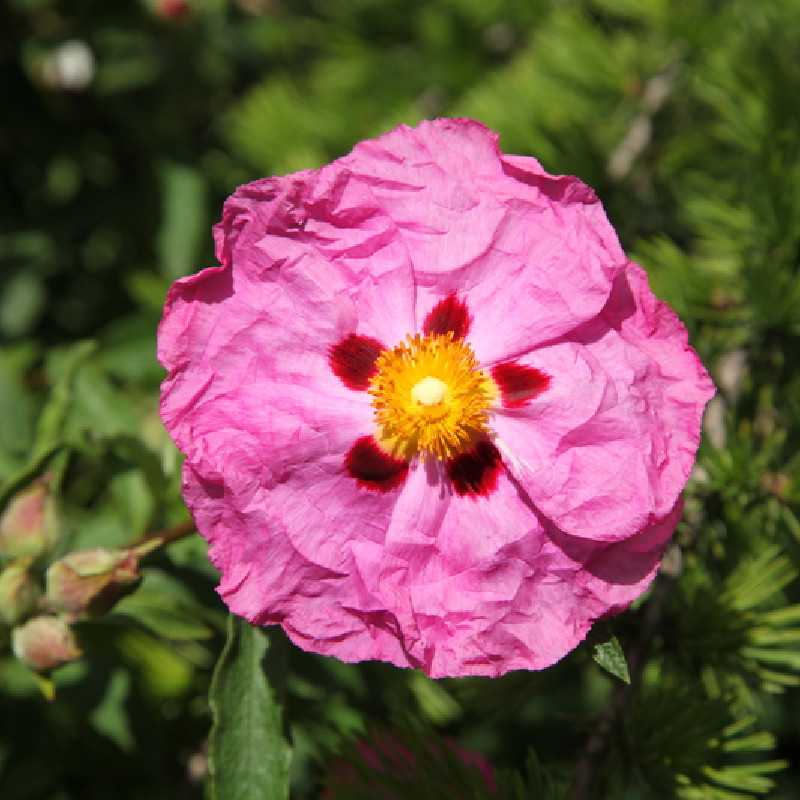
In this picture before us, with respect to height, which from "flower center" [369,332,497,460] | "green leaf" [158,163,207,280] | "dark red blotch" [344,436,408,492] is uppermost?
"flower center" [369,332,497,460]

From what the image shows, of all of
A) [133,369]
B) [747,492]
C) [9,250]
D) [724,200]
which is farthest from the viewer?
[9,250]

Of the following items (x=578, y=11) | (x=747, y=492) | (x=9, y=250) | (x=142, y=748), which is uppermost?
(x=578, y=11)

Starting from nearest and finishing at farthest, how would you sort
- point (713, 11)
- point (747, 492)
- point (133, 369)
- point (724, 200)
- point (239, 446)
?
1. point (239, 446)
2. point (747, 492)
3. point (724, 200)
4. point (713, 11)
5. point (133, 369)


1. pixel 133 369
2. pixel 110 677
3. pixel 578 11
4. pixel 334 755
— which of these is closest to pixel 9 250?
pixel 133 369

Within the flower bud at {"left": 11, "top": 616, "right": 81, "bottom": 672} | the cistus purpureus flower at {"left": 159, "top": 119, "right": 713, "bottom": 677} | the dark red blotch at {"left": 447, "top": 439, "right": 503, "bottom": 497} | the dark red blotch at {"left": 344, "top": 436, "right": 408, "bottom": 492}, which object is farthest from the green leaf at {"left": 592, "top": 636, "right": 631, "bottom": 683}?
the flower bud at {"left": 11, "top": 616, "right": 81, "bottom": 672}

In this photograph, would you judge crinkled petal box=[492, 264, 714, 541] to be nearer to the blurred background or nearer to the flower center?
the flower center

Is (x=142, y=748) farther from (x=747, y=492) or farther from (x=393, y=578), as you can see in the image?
(x=747, y=492)

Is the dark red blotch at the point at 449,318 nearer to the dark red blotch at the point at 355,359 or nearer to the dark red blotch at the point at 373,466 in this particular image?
the dark red blotch at the point at 355,359
